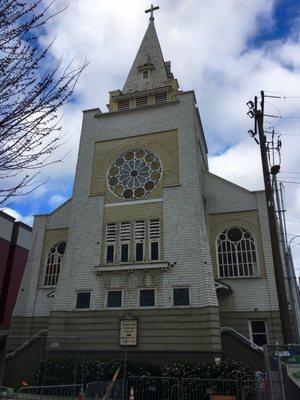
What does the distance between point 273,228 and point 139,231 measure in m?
11.3

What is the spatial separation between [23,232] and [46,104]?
21660mm

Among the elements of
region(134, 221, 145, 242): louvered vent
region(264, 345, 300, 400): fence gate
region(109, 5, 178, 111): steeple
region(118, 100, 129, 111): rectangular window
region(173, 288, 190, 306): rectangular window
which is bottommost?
region(264, 345, 300, 400): fence gate

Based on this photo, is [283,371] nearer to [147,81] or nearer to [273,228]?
[273,228]

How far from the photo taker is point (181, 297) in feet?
71.8

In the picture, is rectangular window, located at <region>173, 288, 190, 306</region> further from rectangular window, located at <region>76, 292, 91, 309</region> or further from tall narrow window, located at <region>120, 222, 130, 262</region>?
rectangular window, located at <region>76, 292, 91, 309</region>

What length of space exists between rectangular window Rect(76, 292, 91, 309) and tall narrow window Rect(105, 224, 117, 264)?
8.28ft

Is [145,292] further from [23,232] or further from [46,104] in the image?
[46,104]

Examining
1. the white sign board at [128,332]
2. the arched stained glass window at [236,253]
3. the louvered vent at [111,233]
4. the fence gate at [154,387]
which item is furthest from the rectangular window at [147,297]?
the arched stained glass window at [236,253]

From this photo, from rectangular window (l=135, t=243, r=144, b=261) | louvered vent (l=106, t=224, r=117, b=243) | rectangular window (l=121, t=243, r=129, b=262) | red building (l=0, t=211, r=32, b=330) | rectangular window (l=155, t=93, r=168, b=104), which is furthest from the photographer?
rectangular window (l=155, t=93, r=168, b=104)

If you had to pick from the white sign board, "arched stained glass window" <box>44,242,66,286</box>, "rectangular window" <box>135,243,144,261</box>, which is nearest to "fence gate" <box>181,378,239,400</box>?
the white sign board

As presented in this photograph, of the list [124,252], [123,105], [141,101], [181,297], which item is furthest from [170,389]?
[123,105]

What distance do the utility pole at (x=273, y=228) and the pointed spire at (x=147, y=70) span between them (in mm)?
15610

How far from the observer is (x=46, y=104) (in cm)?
727

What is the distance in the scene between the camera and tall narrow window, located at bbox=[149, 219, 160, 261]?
23777 millimetres
